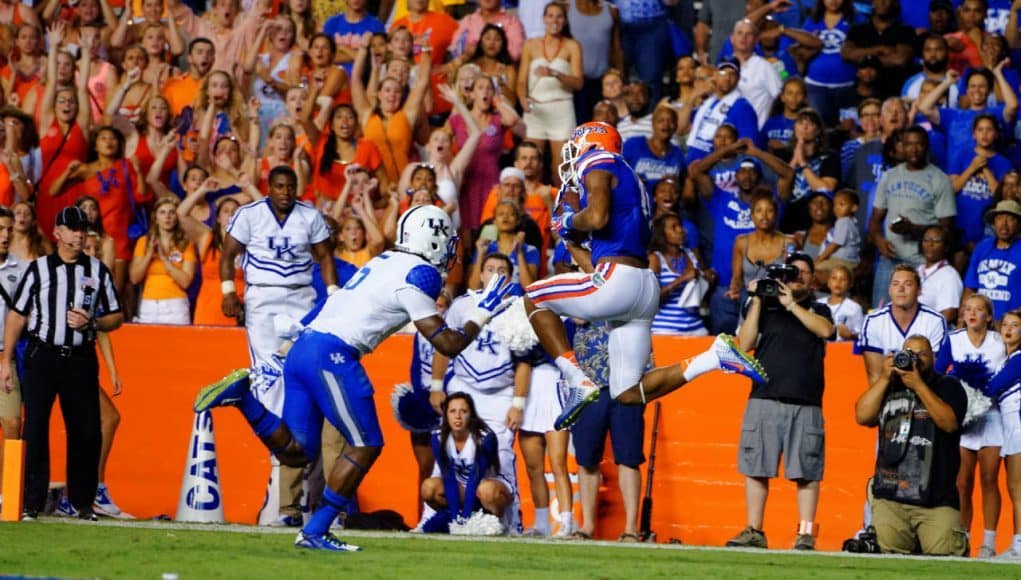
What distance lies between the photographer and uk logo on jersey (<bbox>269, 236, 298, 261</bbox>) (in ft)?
43.3

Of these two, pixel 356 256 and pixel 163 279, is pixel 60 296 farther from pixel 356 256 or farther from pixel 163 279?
pixel 356 256

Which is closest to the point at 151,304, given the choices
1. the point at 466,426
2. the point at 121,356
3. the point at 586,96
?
the point at 121,356

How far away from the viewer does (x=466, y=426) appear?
41.4 feet

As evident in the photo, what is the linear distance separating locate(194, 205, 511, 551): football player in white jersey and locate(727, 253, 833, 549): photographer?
8.80ft

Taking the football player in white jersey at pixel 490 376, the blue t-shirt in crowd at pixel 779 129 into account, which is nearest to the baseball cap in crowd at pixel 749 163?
the blue t-shirt in crowd at pixel 779 129

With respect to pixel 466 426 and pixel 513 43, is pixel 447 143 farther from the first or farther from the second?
pixel 466 426

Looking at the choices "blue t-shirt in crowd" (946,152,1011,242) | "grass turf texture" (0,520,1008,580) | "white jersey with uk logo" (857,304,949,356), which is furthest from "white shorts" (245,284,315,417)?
"blue t-shirt in crowd" (946,152,1011,242)

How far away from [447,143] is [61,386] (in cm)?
450

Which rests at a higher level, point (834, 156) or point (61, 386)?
point (834, 156)

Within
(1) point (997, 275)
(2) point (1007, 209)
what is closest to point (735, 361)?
(1) point (997, 275)

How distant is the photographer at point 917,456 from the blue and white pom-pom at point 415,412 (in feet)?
11.2

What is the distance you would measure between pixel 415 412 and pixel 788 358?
9.97 ft

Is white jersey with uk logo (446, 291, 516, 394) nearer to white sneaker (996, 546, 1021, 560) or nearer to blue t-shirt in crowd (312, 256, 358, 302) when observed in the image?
blue t-shirt in crowd (312, 256, 358, 302)

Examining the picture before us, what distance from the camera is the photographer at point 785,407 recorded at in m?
11.8
